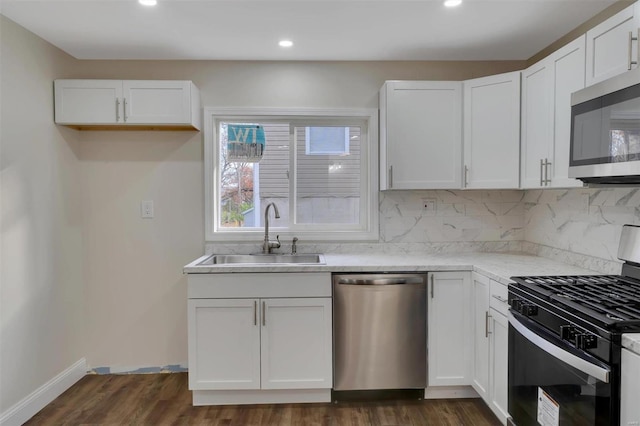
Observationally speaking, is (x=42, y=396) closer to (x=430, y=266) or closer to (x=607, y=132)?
(x=430, y=266)

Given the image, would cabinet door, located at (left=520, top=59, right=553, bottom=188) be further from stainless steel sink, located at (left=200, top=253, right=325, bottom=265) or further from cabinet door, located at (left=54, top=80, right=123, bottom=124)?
cabinet door, located at (left=54, top=80, right=123, bottom=124)

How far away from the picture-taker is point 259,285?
2.50 metres

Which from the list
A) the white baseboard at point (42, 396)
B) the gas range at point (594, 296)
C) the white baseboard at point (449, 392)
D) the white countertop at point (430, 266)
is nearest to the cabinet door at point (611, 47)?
the gas range at point (594, 296)

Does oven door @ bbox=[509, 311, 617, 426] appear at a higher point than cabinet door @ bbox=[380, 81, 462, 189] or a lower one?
lower

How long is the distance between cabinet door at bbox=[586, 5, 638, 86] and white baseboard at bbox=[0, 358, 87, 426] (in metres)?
3.50

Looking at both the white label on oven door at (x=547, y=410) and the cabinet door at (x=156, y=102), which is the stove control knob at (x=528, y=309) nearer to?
the white label on oven door at (x=547, y=410)

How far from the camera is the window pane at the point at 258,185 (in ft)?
10.3

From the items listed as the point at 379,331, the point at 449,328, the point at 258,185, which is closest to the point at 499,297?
the point at 449,328

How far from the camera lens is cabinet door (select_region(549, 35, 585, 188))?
1991 millimetres

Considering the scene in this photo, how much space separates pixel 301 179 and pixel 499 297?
1640mm

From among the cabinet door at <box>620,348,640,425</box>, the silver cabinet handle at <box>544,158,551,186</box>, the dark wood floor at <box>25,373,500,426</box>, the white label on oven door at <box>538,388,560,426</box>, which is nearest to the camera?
the cabinet door at <box>620,348,640,425</box>

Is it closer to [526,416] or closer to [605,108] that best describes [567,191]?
[605,108]

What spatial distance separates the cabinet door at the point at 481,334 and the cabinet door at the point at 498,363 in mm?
51

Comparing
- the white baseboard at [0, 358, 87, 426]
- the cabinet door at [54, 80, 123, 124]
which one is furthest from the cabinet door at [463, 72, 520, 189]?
the white baseboard at [0, 358, 87, 426]
